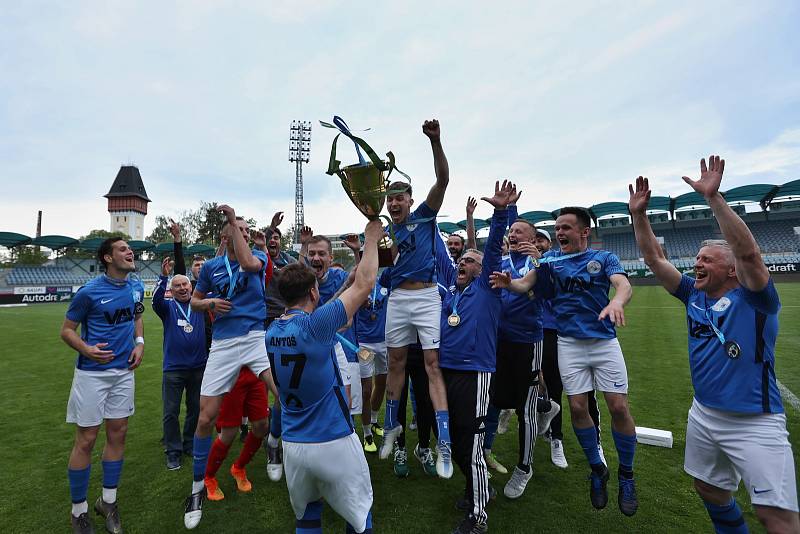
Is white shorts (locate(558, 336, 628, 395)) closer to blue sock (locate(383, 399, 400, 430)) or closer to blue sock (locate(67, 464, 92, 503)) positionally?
blue sock (locate(383, 399, 400, 430))

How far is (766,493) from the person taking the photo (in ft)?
7.60

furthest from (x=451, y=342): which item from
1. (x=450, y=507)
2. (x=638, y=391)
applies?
(x=638, y=391)

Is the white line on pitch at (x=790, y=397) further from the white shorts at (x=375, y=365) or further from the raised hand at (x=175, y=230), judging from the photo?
Answer: the raised hand at (x=175, y=230)

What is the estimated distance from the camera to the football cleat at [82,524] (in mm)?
3340

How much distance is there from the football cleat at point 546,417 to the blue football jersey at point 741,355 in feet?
6.87

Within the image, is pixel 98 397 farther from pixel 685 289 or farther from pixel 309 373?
pixel 685 289

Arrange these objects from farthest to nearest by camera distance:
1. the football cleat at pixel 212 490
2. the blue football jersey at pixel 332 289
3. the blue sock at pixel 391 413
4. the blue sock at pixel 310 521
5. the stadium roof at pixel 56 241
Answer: the stadium roof at pixel 56 241 → the blue football jersey at pixel 332 289 → the blue sock at pixel 391 413 → the football cleat at pixel 212 490 → the blue sock at pixel 310 521

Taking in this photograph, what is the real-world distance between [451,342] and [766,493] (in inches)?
86.7

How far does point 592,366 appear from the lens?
146 inches

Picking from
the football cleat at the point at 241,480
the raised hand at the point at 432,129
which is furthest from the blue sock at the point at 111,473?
the raised hand at the point at 432,129

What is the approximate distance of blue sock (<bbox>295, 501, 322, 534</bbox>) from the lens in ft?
8.24

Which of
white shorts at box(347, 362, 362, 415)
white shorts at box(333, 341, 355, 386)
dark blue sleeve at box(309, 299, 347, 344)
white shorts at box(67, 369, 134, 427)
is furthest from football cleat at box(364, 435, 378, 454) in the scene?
dark blue sleeve at box(309, 299, 347, 344)

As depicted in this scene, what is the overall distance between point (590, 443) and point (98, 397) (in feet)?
14.2

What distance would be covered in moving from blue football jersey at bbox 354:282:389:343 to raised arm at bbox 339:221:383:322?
2739mm
